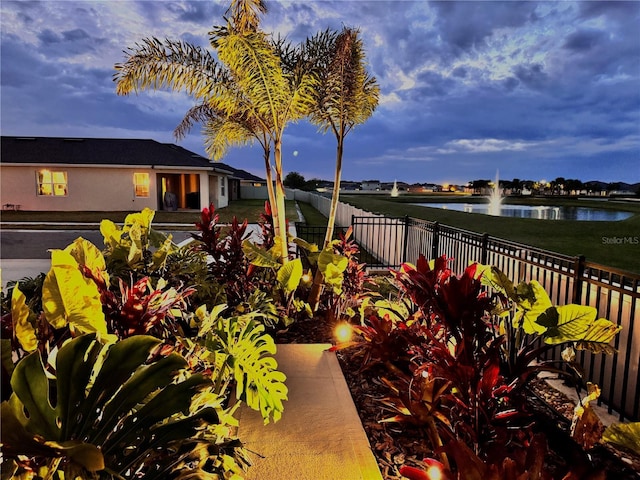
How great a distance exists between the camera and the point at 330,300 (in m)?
5.09

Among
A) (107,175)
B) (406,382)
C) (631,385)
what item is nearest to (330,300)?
(406,382)

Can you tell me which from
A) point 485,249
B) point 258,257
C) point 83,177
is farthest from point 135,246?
point 83,177

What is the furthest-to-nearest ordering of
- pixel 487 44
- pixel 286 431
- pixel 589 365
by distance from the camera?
1. pixel 487 44
2. pixel 589 365
3. pixel 286 431

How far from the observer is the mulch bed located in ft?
7.70

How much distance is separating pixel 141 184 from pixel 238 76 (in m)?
17.2

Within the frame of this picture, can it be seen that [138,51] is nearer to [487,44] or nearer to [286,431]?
[286,431]

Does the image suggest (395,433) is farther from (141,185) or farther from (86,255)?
(141,185)

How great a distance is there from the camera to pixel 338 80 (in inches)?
211

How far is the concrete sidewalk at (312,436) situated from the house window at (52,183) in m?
20.8

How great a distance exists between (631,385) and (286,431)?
273 cm

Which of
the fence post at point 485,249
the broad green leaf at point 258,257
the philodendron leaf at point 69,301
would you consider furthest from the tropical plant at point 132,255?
the fence post at point 485,249

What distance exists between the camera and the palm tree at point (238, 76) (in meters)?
4.89

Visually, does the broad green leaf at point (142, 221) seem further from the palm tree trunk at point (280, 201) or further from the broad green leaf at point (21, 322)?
the broad green leaf at point (21, 322)

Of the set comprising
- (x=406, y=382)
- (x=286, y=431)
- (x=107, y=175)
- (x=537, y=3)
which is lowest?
(x=286, y=431)
